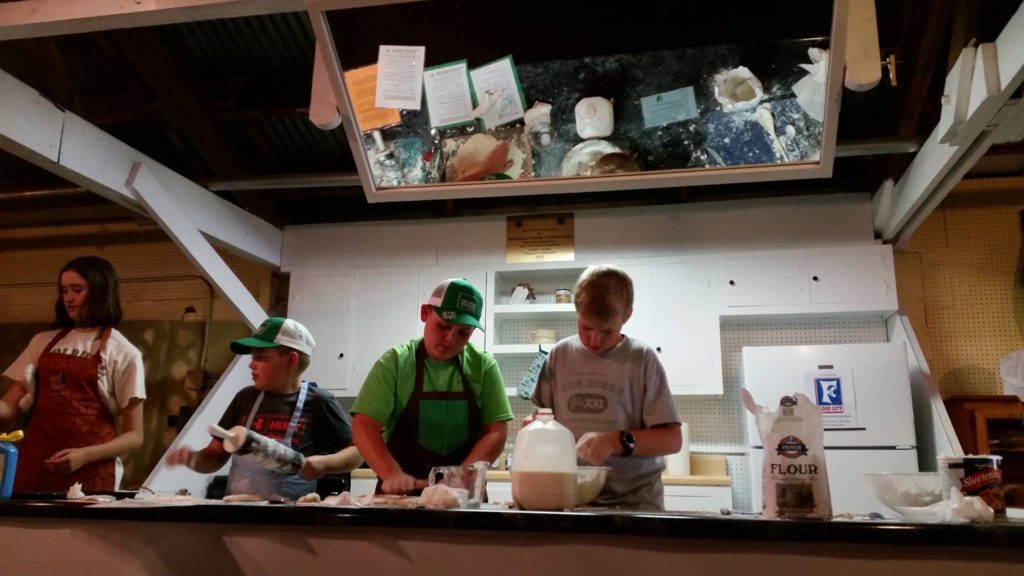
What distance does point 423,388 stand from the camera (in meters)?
2.21

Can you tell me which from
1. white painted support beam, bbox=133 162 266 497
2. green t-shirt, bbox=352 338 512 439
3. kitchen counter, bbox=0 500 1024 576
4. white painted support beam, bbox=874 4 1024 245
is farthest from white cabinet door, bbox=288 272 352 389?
white painted support beam, bbox=874 4 1024 245

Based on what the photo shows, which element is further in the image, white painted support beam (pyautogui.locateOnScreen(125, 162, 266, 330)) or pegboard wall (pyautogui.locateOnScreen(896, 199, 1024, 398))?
pegboard wall (pyautogui.locateOnScreen(896, 199, 1024, 398))

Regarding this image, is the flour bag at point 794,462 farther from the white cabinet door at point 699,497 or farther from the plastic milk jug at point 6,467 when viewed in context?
the white cabinet door at point 699,497

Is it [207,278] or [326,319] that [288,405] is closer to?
[207,278]

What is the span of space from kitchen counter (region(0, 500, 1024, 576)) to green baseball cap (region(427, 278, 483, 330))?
84 centimetres

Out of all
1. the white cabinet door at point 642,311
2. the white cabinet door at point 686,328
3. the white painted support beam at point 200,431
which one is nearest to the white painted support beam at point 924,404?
the white cabinet door at point 686,328

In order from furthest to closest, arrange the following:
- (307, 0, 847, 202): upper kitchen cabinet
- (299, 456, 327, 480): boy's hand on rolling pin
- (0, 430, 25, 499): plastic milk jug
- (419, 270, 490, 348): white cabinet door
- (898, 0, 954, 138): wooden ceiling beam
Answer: (419, 270, 490, 348): white cabinet door → (898, 0, 954, 138): wooden ceiling beam → (307, 0, 847, 202): upper kitchen cabinet → (299, 456, 327, 480): boy's hand on rolling pin → (0, 430, 25, 499): plastic milk jug

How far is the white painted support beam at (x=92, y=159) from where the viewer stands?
10.3ft

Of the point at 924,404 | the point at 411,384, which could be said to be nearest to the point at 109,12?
the point at 411,384

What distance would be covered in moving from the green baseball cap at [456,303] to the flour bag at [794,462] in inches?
37.7

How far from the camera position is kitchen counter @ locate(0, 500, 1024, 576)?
46.4 inches

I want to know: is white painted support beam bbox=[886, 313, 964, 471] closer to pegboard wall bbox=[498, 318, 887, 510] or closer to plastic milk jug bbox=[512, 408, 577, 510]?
pegboard wall bbox=[498, 318, 887, 510]

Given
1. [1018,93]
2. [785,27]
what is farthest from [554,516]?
[1018,93]

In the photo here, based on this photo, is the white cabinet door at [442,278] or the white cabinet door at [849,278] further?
the white cabinet door at [442,278]
